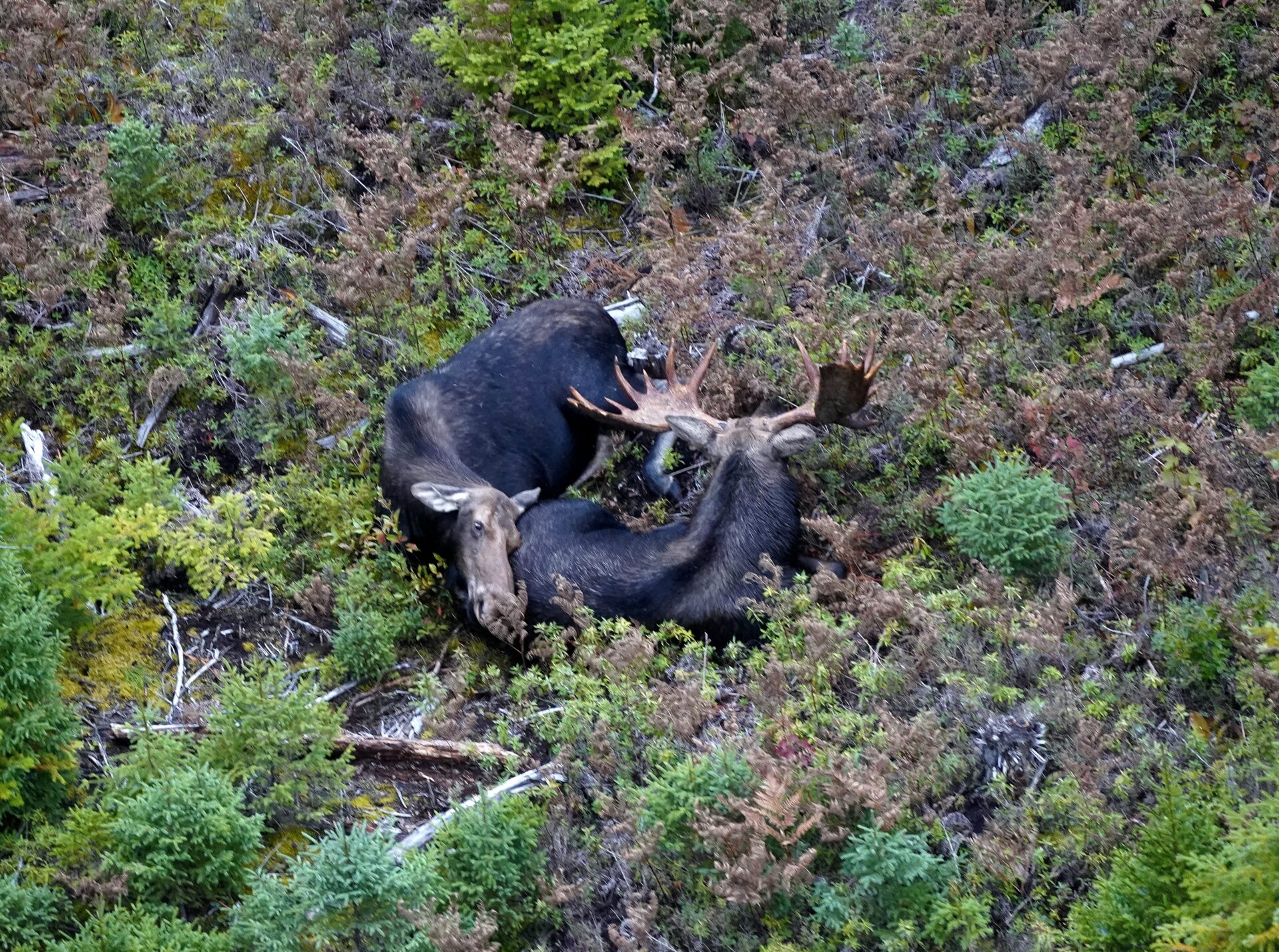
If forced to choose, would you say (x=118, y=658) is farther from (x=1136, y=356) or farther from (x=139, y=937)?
(x=1136, y=356)

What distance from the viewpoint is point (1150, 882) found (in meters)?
4.64

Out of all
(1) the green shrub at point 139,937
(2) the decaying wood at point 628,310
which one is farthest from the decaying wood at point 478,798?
(2) the decaying wood at point 628,310

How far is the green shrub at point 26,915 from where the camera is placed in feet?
17.9

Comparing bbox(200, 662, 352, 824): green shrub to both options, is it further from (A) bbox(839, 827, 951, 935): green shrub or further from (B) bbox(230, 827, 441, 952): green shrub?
(A) bbox(839, 827, 951, 935): green shrub

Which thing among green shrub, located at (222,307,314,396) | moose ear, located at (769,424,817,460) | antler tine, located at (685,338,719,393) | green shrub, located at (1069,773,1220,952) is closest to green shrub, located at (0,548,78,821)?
green shrub, located at (222,307,314,396)

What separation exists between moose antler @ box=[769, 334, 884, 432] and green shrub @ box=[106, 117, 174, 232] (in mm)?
5654

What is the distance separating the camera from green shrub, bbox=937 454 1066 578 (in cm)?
668

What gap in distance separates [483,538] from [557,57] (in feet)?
14.6

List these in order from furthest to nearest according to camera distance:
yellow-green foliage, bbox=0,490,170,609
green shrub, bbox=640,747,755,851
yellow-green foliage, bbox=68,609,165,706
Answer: yellow-green foliage, bbox=68,609,165,706 < yellow-green foliage, bbox=0,490,170,609 < green shrub, bbox=640,747,755,851

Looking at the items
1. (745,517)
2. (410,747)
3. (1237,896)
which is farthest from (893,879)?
(745,517)

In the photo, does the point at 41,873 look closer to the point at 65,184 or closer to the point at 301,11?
the point at 65,184

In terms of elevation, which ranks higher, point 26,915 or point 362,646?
point 26,915

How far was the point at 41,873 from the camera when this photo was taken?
580 cm

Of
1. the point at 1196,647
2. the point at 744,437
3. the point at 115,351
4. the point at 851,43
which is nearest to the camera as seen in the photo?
the point at 1196,647
